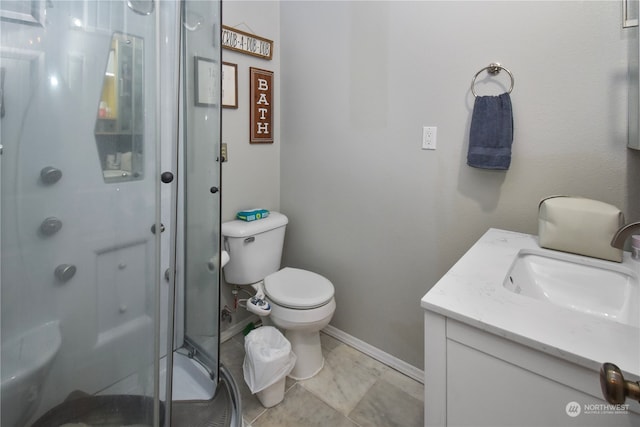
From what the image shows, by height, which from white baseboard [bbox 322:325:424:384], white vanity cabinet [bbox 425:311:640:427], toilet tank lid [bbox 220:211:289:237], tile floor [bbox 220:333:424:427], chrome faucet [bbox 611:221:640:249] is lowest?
tile floor [bbox 220:333:424:427]

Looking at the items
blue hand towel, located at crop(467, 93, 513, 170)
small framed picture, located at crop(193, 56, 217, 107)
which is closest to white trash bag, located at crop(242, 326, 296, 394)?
small framed picture, located at crop(193, 56, 217, 107)

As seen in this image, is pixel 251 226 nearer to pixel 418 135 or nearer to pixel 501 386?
pixel 418 135

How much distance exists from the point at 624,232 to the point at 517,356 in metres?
0.37

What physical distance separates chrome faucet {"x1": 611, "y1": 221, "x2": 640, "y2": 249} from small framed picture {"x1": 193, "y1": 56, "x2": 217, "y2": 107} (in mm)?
1307

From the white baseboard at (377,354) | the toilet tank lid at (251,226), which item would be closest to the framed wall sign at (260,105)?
the toilet tank lid at (251,226)

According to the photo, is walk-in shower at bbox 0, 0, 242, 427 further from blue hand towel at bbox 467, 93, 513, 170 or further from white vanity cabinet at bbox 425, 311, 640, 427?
blue hand towel at bbox 467, 93, 513, 170

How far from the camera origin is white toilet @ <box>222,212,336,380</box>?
A: 5.18 feet

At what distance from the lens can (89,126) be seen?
0.95 meters

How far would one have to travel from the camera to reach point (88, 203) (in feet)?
3.26

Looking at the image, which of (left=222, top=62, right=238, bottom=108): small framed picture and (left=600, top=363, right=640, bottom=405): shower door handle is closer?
(left=600, top=363, right=640, bottom=405): shower door handle

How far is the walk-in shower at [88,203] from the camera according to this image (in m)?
0.87

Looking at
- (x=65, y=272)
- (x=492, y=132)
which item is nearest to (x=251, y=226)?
(x=65, y=272)

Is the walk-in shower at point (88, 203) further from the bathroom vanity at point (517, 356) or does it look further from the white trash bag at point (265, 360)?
the bathroom vanity at point (517, 356)

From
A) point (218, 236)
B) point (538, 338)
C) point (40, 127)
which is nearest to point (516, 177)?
point (538, 338)
